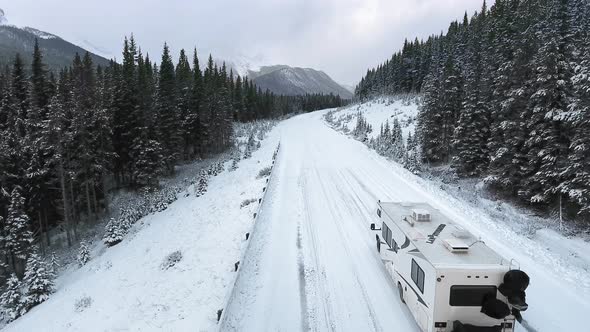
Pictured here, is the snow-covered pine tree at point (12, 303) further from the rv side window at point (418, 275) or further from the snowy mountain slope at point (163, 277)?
the rv side window at point (418, 275)

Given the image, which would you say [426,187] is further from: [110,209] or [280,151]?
[110,209]

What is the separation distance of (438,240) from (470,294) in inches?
69.3

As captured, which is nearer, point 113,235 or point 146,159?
point 113,235

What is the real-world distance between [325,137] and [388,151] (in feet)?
53.2

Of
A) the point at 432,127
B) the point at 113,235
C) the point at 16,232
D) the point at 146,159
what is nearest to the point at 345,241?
the point at 113,235

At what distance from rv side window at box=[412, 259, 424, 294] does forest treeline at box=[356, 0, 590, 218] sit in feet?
42.1

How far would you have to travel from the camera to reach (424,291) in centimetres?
826

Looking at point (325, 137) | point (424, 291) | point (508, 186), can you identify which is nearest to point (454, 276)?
point (424, 291)

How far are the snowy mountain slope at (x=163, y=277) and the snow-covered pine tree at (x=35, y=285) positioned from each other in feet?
2.37

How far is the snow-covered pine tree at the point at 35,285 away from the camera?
18594 millimetres

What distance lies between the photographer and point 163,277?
13641 mm

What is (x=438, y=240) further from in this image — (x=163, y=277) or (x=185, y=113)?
(x=185, y=113)

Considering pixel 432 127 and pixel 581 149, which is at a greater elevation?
pixel 432 127

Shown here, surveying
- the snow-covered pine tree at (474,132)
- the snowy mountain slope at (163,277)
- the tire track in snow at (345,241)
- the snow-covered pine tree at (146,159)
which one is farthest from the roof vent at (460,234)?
the snow-covered pine tree at (146,159)
